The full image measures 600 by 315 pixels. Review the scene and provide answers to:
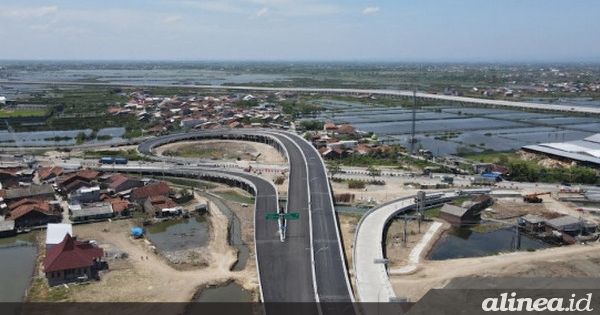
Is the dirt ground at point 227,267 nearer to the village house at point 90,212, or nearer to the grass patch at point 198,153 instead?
the village house at point 90,212

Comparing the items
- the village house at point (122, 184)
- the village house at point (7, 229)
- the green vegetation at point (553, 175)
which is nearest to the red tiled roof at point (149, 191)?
the village house at point (122, 184)

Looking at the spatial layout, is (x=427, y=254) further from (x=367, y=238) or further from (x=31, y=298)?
(x=31, y=298)

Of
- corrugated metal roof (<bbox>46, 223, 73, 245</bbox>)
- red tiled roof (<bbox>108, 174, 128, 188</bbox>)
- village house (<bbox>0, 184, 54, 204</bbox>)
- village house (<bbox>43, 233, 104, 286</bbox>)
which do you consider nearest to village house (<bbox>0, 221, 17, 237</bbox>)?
corrugated metal roof (<bbox>46, 223, 73, 245</bbox>)

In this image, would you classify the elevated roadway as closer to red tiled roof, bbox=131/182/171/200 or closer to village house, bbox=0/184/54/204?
red tiled roof, bbox=131/182/171/200

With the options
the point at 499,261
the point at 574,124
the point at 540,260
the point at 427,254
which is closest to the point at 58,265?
the point at 427,254

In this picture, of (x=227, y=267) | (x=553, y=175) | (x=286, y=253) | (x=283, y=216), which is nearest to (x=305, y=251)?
(x=286, y=253)
